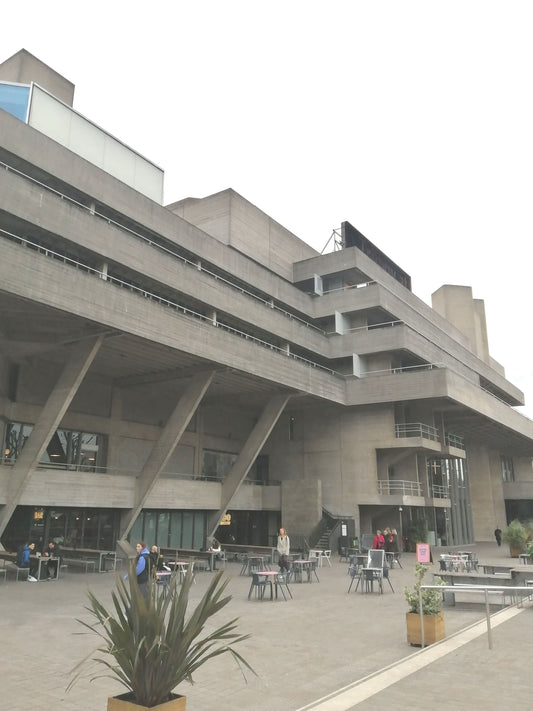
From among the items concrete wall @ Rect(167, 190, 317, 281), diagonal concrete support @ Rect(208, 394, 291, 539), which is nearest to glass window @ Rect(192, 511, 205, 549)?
diagonal concrete support @ Rect(208, 394, 291, 539)

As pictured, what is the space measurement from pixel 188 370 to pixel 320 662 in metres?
20.6

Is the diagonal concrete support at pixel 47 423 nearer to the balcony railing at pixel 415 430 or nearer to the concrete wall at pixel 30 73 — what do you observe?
the concrete wall at pixel 30 73

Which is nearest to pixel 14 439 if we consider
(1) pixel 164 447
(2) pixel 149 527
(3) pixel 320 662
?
(1) pixel 164 447

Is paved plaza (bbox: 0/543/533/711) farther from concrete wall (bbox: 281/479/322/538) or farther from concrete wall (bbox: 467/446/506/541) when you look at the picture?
concrete wall (bbox: 467/446/506/541)

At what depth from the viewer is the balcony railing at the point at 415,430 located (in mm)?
37853

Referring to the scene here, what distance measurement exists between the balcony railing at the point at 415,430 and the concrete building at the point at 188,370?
23 cm

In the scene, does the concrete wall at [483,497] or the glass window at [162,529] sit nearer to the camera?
the glass window at [162,529]

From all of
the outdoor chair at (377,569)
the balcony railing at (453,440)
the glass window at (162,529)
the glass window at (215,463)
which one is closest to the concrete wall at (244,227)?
the glass window at (215,463)

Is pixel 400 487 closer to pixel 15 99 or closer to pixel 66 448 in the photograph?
pixel 66 448

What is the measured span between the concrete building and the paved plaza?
11.9 meters

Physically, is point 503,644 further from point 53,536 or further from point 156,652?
point 53,536

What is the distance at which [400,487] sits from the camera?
123 feet

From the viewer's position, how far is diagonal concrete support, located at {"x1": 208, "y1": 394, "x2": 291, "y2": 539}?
3225 cm

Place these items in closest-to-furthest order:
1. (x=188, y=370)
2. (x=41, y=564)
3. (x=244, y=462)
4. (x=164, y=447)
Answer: (x=41, y=564), (x=164, y=447), (x=188, y=370), (x=244, y=462)
